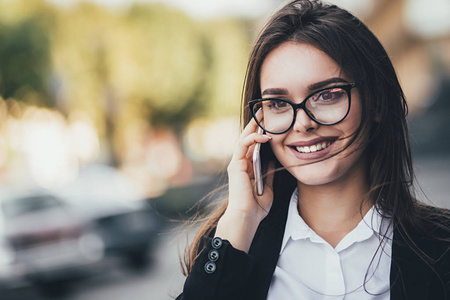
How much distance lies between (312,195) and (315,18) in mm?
626

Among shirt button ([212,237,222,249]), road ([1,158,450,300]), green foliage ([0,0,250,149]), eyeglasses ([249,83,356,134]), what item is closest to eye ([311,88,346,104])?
eyeglasses ([249,83,356,134])

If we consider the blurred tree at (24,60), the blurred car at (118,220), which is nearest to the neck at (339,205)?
the blurred car at (118,220)

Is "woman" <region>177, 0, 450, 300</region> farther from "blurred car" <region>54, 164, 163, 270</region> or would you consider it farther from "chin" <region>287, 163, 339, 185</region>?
"blurred car" <region>54, 164, 163, 270</region>

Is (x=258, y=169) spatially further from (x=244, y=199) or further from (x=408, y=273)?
(x=408, y=273)

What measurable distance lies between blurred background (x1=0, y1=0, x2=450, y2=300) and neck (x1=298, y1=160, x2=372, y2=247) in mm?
5369

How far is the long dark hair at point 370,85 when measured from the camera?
1797mm

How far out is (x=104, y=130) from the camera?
91.2ft

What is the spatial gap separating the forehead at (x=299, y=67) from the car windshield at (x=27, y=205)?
22.3 ft

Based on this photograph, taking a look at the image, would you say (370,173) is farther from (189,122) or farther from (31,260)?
(189,122)

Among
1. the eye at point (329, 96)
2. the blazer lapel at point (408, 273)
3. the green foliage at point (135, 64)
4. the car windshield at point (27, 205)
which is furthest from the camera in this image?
the green foliage at point (135, 64)

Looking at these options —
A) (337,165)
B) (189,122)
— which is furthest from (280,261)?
(189,122)

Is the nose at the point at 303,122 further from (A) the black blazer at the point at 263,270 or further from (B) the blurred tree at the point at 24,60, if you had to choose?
(B) the blurred tree at the point at 24,60

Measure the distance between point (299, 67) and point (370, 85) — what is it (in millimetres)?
255

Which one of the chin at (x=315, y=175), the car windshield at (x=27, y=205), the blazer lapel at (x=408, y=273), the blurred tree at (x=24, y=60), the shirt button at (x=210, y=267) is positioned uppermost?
the blurred tree at (x=24, y=60)
